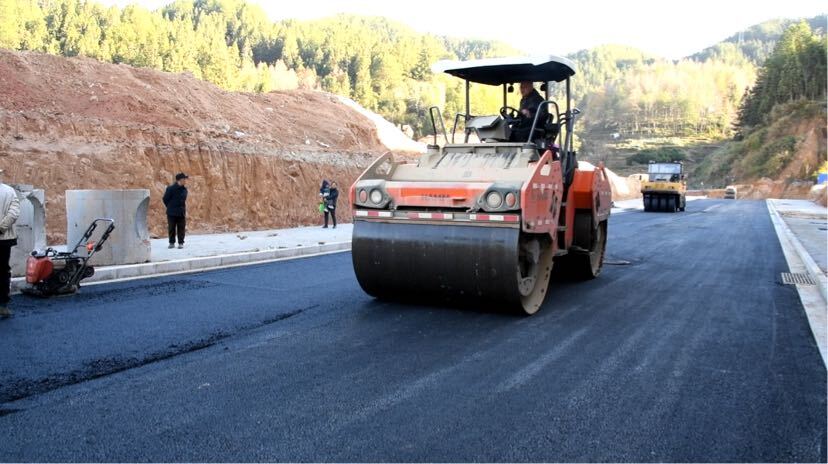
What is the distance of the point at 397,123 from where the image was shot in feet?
249

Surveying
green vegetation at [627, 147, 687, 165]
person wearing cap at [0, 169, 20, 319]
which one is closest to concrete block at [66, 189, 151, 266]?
person wearing cap at [0, 169, 20, 319]

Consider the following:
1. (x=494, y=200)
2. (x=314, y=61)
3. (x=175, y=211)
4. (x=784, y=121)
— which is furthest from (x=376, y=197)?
(x=314, y=61)

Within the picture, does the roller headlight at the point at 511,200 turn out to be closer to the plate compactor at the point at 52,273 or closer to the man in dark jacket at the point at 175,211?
the plate compactor at the point at 52,273

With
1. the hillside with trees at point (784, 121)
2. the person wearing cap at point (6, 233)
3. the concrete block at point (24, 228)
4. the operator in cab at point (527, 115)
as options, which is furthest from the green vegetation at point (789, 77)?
the person wearing cap at point (6, 233)

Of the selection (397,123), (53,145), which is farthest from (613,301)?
(397,123)

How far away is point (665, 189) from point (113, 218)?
30133mm

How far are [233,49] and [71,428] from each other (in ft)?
323

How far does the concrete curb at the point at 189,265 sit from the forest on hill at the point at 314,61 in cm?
494

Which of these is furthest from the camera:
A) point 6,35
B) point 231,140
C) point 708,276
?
point 6,35

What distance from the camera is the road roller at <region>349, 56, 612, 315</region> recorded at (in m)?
6.14

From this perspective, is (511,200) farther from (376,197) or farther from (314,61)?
(314,61)

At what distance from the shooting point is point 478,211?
6.22 metres

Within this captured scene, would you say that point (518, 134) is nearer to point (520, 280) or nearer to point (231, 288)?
point (520, 280)

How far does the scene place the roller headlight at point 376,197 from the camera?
6699 millimetres
